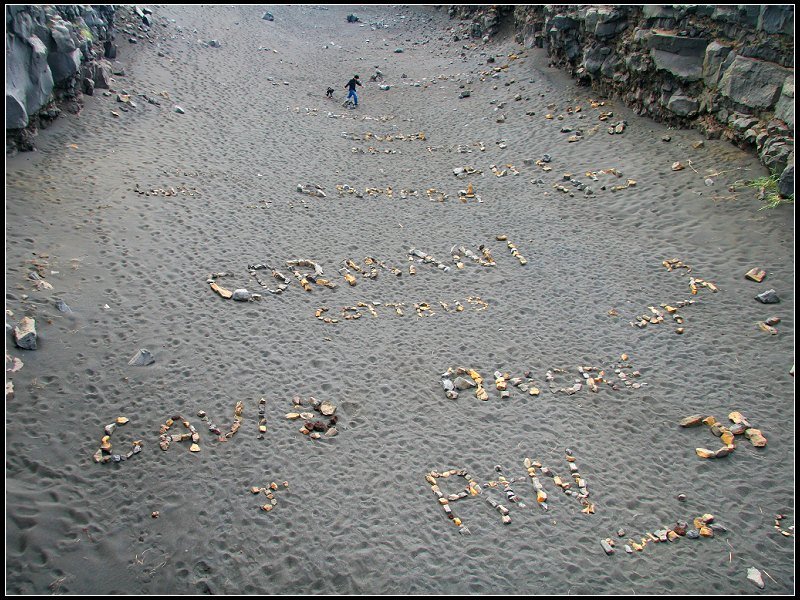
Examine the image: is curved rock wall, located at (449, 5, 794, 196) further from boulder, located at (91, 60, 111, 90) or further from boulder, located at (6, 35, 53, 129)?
boulder, located at (6, 35, 53, 129)

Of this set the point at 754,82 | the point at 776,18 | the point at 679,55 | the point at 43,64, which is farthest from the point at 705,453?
the point at 43,64

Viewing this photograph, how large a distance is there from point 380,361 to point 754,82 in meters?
10.1

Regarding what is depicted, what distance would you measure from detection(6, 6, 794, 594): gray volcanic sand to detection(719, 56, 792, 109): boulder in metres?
1.23

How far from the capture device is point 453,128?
17062mm

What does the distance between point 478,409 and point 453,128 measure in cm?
1166

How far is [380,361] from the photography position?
863 centimetres

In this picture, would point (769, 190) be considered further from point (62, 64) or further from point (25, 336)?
point (62, 64)

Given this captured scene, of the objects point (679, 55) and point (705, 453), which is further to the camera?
point (679, 55)

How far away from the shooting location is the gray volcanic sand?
5816 mm

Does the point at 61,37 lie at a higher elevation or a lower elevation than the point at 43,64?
higher

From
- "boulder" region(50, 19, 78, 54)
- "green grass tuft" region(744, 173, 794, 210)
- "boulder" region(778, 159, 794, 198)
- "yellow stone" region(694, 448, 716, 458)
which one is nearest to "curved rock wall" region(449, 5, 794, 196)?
"boulder" region(778, 159, 794, 198)

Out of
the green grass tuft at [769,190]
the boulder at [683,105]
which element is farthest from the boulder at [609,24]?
the green grass tuft at [769,190]

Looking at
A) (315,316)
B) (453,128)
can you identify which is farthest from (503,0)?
(315,316)

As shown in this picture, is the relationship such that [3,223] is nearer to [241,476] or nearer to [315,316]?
[315,316]
